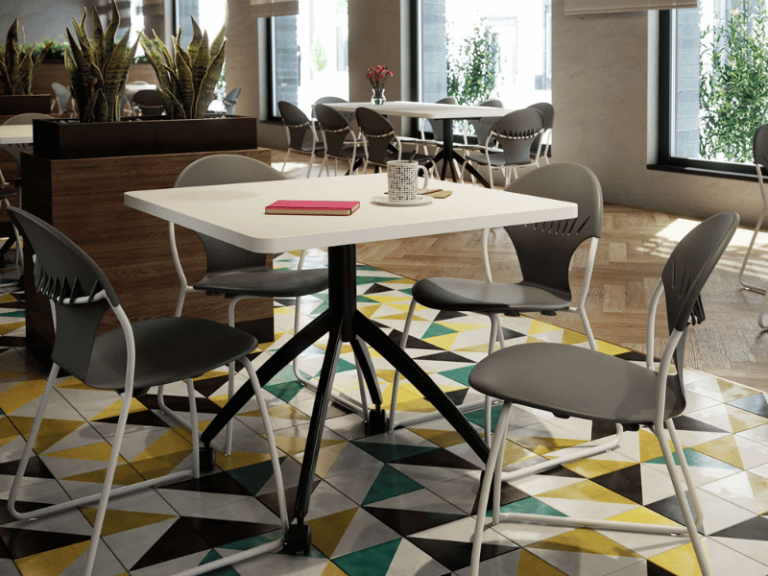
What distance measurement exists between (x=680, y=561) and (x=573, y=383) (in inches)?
20.4

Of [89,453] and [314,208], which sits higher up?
[314,208]

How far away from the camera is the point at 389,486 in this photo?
2373 mm

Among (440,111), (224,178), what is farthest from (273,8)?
(224,178)

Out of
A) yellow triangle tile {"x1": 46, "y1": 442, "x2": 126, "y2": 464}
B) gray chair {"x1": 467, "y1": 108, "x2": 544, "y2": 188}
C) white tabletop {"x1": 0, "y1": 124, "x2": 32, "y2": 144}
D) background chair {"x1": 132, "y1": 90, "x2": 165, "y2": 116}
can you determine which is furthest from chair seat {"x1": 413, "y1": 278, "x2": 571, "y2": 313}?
background chair {"x1": 132, "y1": 90, "x2": 165, "y2": 116}

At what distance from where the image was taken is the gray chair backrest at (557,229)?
2.56 m

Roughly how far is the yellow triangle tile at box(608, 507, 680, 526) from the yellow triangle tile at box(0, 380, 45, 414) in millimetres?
1950

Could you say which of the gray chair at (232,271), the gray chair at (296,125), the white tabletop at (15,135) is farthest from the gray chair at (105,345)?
the gray chair at (296,125)

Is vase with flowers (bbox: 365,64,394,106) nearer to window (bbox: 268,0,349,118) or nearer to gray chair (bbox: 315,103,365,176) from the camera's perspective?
gray chair (bbox: 315,103,365,176)

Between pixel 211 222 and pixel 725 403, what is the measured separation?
6.02 ft

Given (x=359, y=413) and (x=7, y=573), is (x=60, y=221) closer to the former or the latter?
(x=359, y=413)

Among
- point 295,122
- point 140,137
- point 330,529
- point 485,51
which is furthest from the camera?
point 485,51

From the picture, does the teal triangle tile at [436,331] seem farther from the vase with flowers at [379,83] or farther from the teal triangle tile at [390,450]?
the vase with flowers at [379,83]

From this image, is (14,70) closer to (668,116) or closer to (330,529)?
(668,116)

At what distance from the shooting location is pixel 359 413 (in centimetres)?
291
